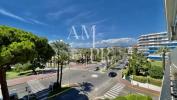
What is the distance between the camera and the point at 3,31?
67.5 feet

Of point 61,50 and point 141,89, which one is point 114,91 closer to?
point 141,89

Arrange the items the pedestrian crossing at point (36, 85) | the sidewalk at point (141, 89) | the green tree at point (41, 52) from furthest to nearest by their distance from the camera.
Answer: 1. the pedestrian crossing at point (36, 85)
2. the sidewalk at point (141, 89)
3. the green tree at point (41, 52)

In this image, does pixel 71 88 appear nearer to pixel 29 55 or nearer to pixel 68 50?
pixel 68 50

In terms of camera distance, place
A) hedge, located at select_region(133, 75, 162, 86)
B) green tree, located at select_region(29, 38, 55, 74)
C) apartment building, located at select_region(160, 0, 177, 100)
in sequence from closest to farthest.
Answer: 1. apartment building, located at select_region(160, 0, 177, 100)
2. green tree, located at select_region(29, 38, 55, 74)
3. hedge, located at select_region(133, 75, 162, 86)

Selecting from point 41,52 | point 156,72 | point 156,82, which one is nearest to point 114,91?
point 156,82

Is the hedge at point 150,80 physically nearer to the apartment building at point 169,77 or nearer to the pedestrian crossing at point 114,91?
the pedestrian crossing at point 114,91

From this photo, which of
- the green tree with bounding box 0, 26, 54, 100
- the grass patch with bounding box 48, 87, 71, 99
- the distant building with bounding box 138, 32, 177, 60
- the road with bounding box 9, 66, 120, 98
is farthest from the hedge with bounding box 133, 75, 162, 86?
the distant building with bounding box 138, 32, 177, 60

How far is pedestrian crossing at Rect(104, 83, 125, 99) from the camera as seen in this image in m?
32.7

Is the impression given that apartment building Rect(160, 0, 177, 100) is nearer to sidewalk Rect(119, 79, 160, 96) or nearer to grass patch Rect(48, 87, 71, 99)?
sidewalk Rect(119, 79, 160, 96)

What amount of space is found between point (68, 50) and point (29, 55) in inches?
592

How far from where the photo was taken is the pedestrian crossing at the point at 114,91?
3273 cm

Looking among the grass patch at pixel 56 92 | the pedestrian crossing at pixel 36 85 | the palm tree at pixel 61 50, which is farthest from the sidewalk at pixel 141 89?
the pedestrian crossing at pixel 36 85

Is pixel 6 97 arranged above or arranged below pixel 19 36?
below

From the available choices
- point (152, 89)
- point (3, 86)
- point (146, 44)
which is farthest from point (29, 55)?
point (146, 44)
